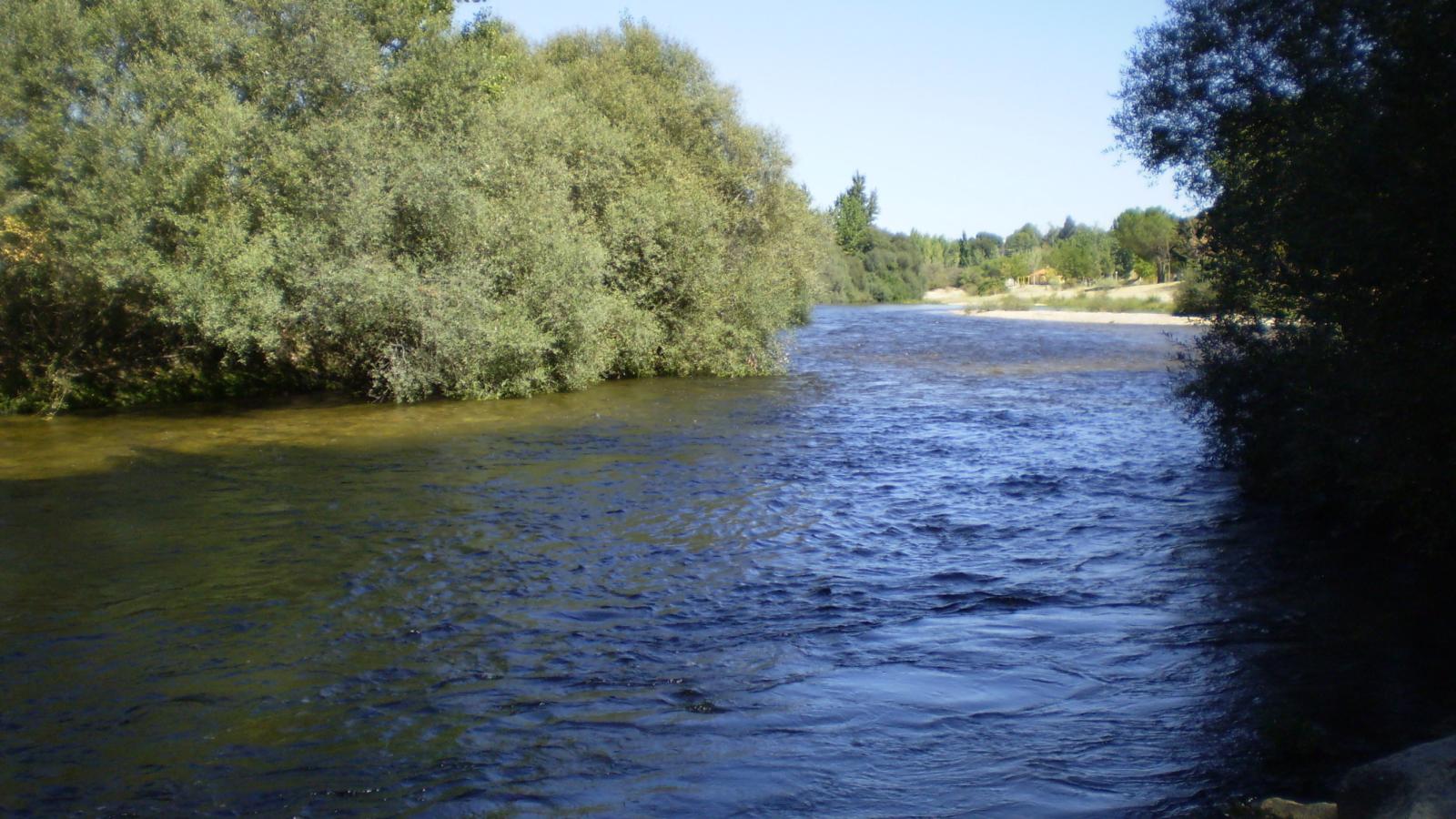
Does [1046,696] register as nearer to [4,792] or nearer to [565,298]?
[4,792]

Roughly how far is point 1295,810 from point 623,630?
6.03 meters

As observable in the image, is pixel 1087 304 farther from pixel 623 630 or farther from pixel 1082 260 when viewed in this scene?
pixel 623 630

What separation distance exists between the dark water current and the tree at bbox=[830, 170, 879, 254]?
12398cm

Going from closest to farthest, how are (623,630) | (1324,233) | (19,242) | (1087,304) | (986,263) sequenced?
(1324,233)
(623,630)
(19,242)
(1087,304)
(986,263)

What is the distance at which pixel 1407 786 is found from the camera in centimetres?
521

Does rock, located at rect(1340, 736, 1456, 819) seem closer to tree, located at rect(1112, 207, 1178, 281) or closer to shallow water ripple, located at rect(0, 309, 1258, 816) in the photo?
shallow water ripple, located at rect(0, 309, 1258, 816)

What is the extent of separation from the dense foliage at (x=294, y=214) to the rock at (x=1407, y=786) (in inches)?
923

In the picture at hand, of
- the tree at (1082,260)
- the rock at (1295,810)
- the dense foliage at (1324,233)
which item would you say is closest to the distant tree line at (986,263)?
the tree at (1082,260)

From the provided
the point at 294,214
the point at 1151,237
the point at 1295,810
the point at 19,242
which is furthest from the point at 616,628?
the point at 1151,237

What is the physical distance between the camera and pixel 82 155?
977 inches

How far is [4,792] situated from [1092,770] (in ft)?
23.6

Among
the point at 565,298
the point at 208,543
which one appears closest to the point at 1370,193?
the point at 208,543

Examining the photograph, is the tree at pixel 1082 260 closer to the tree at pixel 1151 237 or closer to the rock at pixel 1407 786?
the tree at pixel 1151 237

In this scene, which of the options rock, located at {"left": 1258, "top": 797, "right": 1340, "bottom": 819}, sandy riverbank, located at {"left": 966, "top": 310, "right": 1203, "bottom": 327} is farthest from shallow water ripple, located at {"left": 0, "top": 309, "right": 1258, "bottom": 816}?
sandy riverbank, located at {"left": 966, "top": 310, "right": 1203, "bottom": 327}
